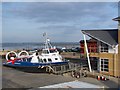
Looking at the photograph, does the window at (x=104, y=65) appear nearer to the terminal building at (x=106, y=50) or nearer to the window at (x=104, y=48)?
the terminal building at (x=106, y=50)

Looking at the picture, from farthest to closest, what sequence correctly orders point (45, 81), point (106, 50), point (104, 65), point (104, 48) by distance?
1. point (104, 48)
2. point (106, 50)
3. point (104, 65)
4. point (45, 81)

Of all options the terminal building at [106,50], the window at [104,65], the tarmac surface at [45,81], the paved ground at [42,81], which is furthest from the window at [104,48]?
the paved ground at [42,81]

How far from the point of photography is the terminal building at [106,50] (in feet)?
80.5

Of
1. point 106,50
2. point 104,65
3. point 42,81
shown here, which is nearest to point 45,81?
point 42,81

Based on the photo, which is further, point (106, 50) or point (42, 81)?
point (106, 50)

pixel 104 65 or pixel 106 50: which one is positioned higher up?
pixel 106 50

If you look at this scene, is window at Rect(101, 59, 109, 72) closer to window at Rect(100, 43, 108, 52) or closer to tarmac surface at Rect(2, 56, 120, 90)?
window at Rect(100, 43, 108, 52)

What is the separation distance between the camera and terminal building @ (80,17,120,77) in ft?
80.5

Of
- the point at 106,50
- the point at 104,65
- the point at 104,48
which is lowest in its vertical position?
the point at 104,65

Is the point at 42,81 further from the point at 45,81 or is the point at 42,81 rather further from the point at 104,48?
the point at 104,48

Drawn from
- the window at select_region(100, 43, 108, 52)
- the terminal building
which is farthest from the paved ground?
the window at select_region(100, 43, 108, 52)

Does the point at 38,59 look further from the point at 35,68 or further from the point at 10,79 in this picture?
the point at 10,79

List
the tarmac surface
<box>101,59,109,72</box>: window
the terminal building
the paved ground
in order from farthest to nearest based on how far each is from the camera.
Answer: <box>101,59,109,72</box>: window < the terminal building < the paved ground < the tarmac surface

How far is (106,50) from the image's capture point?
26500 millimetres
